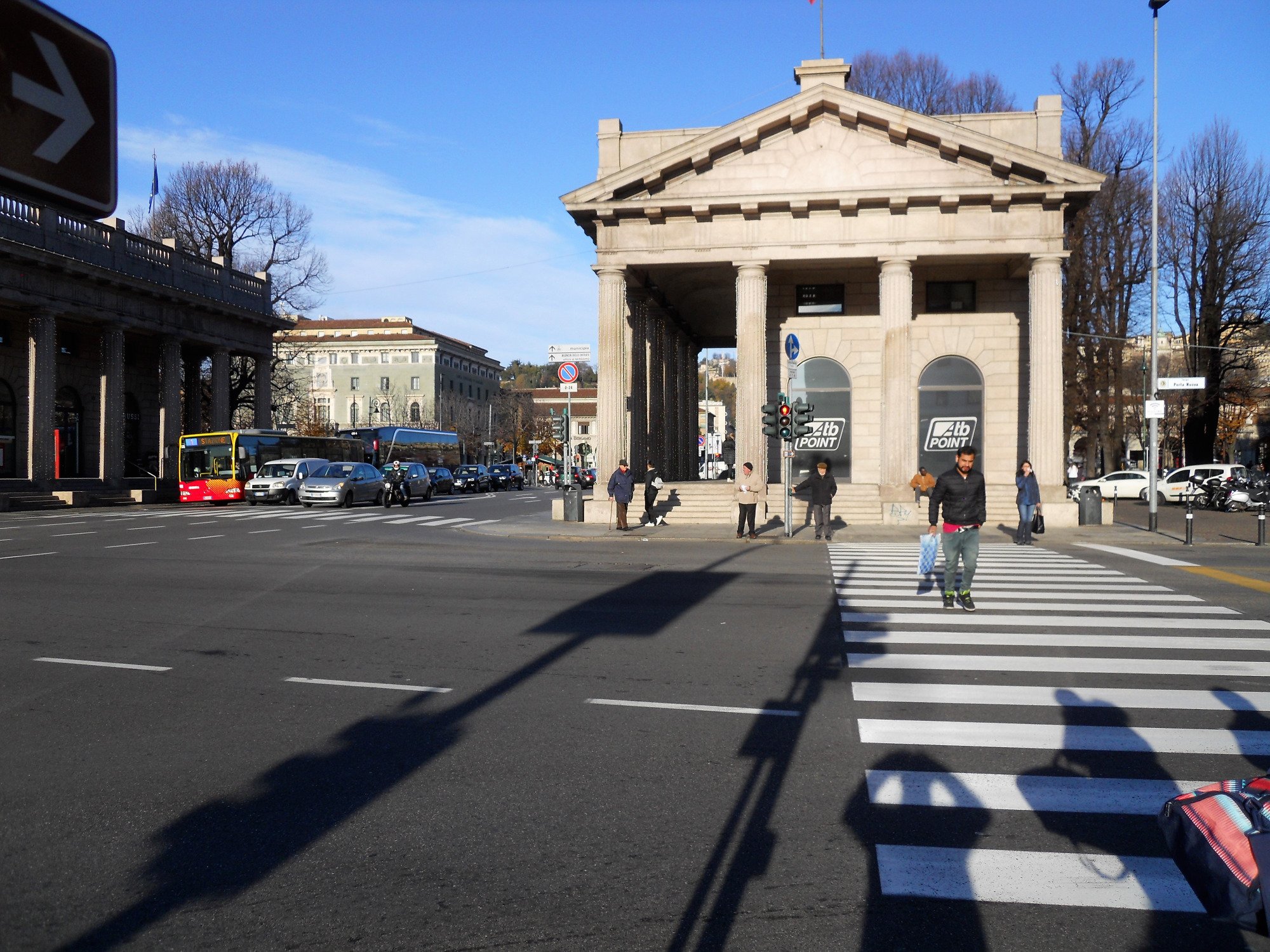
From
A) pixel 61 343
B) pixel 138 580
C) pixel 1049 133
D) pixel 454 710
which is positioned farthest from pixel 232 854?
pixel 61 343

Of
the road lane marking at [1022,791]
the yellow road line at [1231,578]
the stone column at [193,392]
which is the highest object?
the stone column at [193,392]

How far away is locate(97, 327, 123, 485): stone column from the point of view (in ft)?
143

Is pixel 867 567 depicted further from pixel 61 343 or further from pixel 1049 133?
pixel 61 343

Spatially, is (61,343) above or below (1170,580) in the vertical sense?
above

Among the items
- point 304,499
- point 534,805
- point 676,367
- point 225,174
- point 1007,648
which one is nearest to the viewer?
point 534,805

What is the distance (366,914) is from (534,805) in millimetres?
1332

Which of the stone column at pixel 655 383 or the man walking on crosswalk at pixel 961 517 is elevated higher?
the stone column at pixel 655 383

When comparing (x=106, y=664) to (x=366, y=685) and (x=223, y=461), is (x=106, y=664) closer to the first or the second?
(x=366, y=685)

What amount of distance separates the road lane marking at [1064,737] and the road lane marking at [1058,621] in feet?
13.8

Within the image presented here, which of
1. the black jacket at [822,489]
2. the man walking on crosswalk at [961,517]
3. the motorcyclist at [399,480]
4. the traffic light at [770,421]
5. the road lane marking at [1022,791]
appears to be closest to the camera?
the road lane marking at [1022,791]

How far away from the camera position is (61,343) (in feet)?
149

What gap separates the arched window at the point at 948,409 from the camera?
32875 mm

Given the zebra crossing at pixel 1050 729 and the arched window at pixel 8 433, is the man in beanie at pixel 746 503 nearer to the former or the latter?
the zebra crossing at pixel 1050 729

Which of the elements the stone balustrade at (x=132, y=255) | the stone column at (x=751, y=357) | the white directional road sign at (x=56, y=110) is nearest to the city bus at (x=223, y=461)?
the stone balustrade at (x=132, y=255)
